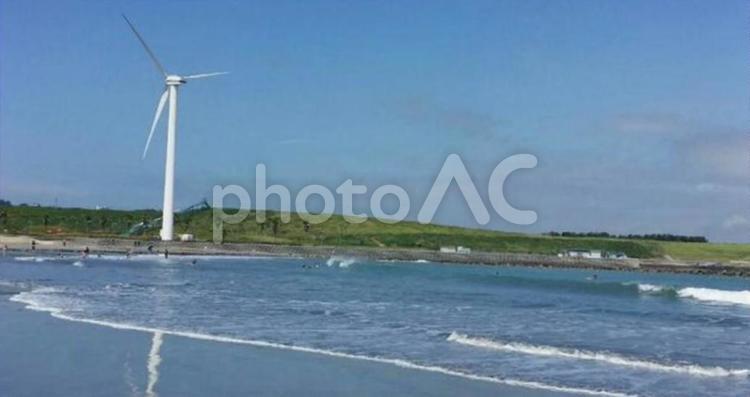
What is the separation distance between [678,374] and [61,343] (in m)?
14.4

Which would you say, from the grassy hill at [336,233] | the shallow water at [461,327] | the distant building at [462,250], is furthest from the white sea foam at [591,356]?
the distant building at [462,250]

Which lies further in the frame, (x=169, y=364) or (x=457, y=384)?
(x=169, y=364)

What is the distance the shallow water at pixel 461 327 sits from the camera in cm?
1899

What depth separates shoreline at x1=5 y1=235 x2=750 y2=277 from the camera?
355 feet

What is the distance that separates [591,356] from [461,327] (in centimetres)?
703

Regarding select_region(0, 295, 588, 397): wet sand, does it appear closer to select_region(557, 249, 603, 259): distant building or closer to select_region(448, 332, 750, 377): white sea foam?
select_region(448, 332, 750, 377): white sea foam

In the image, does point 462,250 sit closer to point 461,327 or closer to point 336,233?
point 336,233

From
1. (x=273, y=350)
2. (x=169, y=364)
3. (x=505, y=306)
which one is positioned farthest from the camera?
(x=505, y=306)

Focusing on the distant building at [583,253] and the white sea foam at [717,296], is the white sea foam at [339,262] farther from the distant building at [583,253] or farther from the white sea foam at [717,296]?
the distant building at [583,253]

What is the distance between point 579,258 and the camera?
148m

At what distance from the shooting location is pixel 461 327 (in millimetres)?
28125

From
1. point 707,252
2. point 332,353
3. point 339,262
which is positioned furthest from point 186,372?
point 707,252

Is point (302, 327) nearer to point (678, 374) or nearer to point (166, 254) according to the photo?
point (678, 374)

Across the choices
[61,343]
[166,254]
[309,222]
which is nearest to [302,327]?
[61,343]
